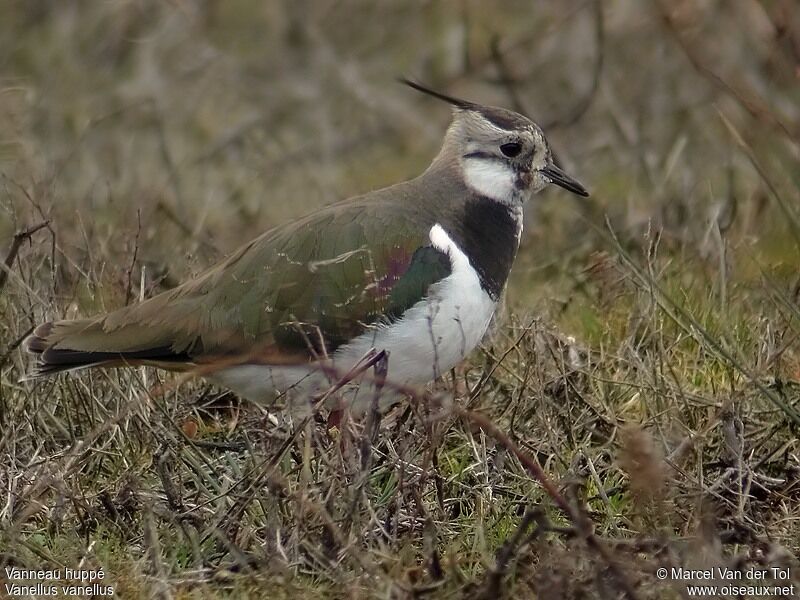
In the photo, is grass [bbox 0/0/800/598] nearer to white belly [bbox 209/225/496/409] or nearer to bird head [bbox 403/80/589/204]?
white belly [bbox 209/225/496/409]

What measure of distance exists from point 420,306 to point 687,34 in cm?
156

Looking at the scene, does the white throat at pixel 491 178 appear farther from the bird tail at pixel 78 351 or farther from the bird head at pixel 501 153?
the bird tail at pixel 78 351

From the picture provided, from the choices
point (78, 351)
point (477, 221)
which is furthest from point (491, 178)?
point (78, 351)

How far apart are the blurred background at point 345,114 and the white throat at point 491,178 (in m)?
0.69

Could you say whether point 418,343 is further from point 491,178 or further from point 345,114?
point 345,114

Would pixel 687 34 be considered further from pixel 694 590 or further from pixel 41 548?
pixel 41 548

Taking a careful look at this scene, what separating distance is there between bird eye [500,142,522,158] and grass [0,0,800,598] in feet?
1.43

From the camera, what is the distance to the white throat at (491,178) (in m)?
5.01

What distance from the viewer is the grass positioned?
3.76 m

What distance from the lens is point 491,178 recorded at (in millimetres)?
5035

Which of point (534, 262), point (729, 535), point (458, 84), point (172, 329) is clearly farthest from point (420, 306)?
point (458, 84)

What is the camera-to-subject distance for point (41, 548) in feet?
12.9

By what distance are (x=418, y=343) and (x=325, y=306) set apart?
0.33 metres

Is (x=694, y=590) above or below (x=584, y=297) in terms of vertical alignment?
above
